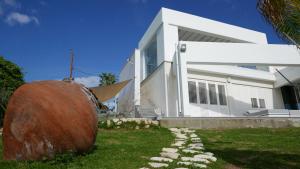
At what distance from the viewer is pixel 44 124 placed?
5680 millimetres

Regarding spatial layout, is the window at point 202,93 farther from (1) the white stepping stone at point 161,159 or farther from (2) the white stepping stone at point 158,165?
(2) the white stepping stone at point 158,165

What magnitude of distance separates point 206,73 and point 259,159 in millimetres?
14196

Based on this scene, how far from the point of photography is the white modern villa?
1798 cm

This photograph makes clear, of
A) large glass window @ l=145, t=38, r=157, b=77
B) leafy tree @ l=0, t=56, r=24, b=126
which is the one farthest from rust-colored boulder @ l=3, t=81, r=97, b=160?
large glass window @ l=145, t=38, r=157, b=77

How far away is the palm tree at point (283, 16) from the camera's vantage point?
19.7 ft

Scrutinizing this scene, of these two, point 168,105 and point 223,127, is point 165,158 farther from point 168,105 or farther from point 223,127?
point 168,105

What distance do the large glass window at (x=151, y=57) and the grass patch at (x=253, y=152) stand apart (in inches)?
474

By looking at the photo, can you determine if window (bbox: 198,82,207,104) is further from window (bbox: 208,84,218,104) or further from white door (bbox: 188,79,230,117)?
window (bbox: 208,84,218,104)

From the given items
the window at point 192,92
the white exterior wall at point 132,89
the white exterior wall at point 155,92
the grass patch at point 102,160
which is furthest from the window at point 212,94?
the grass patch at point 102,160

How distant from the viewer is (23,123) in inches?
225

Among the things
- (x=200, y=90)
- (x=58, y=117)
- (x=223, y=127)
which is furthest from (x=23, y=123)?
(x=200, y=90)

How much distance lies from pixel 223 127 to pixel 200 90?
612 centimetres

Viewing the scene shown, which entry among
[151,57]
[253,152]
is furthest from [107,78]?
[253,152]

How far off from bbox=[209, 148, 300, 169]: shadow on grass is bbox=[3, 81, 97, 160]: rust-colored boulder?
367cm
